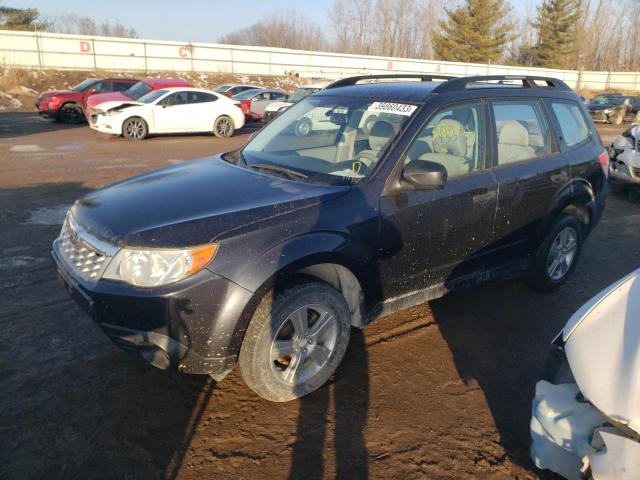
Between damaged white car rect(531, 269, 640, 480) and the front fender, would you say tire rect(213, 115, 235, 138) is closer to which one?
the front fender

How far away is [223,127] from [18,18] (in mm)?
33866

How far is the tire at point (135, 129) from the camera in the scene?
1404 cm

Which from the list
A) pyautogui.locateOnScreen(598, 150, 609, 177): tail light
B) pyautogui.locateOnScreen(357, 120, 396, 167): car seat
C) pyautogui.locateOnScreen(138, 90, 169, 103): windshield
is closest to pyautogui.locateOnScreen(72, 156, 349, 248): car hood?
pyautogui.locateOnScreen(357, 120, 396, 167): car seat

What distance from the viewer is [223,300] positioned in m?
2.62

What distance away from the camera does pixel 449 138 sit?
3.74 m

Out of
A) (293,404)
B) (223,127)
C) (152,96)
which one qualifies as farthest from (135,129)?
(293,404)

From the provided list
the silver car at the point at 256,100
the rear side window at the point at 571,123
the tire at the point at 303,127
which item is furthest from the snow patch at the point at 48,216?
the silver car at the point at 256,100

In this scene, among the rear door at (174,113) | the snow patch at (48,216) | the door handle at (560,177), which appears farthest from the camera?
the rear door at (174,113)

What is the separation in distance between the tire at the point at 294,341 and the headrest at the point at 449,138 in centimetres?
141

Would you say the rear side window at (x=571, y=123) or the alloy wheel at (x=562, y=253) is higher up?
the rear side window at (x=571, y=123)

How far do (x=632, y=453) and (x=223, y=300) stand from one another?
1.90 metres

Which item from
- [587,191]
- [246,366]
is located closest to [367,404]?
[246,366]

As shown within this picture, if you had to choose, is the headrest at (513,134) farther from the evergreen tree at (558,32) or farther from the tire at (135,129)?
the evergreen tree at (558,32)

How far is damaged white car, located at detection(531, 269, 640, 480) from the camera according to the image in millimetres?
1965
